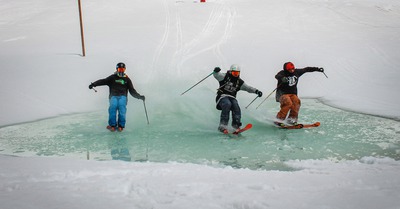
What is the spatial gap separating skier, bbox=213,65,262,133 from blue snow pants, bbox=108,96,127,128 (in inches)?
86.5

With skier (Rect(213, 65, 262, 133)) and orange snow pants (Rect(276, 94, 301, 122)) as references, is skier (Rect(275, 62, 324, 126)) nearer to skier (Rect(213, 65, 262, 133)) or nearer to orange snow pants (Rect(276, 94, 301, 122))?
orange snow pants (Rect(276, 94, 301, 122))

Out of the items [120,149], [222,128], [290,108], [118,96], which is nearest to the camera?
[120,149]

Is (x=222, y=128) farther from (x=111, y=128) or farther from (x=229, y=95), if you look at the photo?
(x=111, y=128)

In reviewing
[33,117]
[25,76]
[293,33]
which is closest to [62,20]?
[25,76]

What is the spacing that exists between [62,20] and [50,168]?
2174 centimetres

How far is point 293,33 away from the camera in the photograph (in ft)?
67.3

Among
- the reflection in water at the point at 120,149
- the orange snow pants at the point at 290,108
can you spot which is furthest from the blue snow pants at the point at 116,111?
the orange snow pants at the point at 290,108

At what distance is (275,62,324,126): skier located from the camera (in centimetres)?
874

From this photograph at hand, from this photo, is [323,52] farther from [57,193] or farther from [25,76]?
[57,193]

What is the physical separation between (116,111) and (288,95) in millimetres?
4144

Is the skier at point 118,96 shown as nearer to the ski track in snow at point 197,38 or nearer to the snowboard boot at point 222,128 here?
the snowboard boot at point 222,128

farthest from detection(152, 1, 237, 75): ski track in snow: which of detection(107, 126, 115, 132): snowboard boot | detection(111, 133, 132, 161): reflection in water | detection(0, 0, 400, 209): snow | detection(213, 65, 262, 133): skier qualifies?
detection(111, 133, 132, 161): reflection in water

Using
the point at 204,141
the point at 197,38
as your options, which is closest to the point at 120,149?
the point at 204,141

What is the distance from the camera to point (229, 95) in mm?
8641
